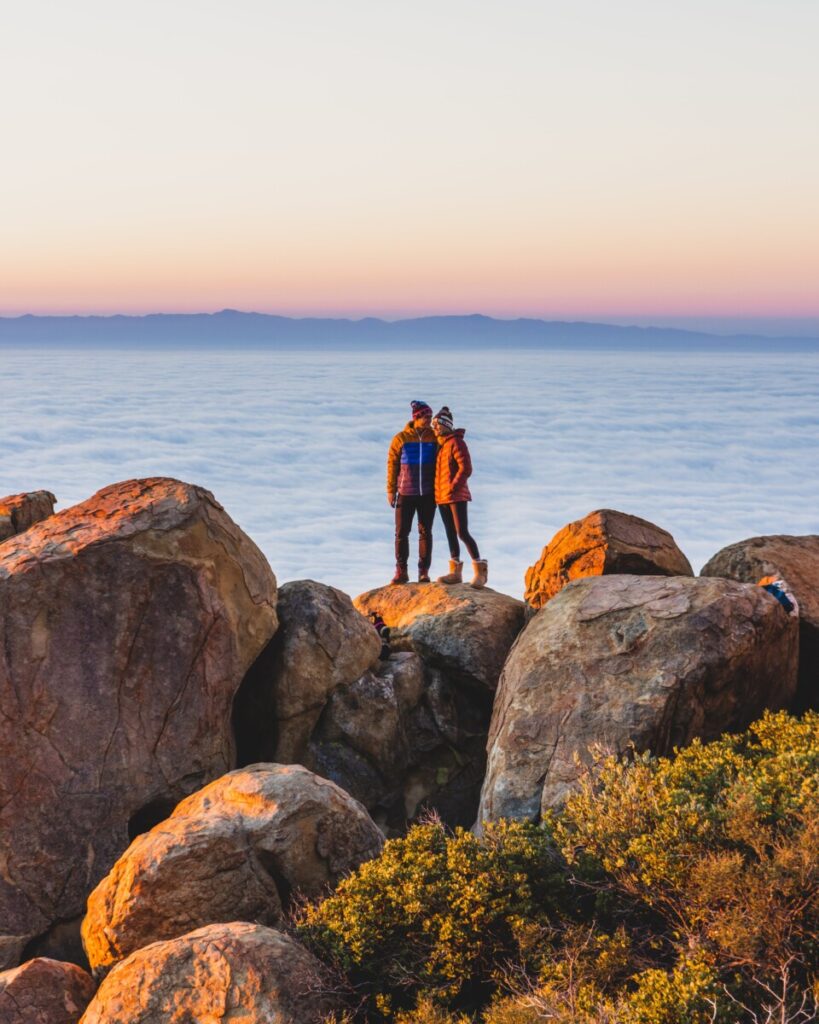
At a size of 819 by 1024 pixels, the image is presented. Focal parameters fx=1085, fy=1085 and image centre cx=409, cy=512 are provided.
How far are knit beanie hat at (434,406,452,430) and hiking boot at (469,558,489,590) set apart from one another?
2.72 metres

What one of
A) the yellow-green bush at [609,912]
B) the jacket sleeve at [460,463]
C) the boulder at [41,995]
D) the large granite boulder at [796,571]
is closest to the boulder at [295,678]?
the jacket sleeve at [460,463]

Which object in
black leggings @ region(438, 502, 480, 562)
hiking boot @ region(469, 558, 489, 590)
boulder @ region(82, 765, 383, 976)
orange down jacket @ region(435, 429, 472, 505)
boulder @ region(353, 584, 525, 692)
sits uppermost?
orange down jacket @ region(435, 429, 472, 505)

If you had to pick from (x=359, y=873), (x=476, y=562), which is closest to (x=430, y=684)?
(x=476, y=562)

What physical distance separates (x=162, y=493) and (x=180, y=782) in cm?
433

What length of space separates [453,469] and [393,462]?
125 cm

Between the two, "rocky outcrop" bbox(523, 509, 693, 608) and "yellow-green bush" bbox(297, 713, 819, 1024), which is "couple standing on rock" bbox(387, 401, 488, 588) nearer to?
"rocky outcrop" bbox(523, 509, 693, 608)

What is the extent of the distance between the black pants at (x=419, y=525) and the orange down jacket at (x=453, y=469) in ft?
1.86

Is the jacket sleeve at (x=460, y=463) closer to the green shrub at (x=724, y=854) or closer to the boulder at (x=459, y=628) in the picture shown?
the boulder at (x=459, y=628)

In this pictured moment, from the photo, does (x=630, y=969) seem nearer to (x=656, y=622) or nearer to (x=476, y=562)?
(x=656, y=622)

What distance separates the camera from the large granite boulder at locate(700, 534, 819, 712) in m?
17.6

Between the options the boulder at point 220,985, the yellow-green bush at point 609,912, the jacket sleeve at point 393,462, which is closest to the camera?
the yellow-green bush at point 609,912

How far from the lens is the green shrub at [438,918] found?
34.4 ft

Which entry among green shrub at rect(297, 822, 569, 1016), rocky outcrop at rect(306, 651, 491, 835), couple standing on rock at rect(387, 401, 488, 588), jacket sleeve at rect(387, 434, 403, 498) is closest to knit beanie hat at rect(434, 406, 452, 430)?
couple standing on rock at rect(387, 401, 488, 588)

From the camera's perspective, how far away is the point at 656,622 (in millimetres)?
15758
